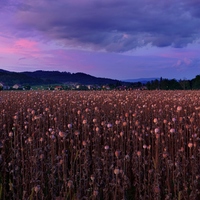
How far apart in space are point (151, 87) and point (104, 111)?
34926mm

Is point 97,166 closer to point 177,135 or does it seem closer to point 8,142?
point 177,135

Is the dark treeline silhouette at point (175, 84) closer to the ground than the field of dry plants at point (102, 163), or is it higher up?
higher up

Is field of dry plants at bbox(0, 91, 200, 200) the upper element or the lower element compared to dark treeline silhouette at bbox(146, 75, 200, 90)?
lower

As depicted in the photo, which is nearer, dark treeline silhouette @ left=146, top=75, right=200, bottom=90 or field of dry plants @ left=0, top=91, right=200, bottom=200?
field of dry plants @ left=0, top=91, right=200, bottom=200

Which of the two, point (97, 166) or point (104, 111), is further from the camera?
point (104, 111)

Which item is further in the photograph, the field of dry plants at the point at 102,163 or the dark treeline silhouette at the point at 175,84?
the dark treeline silhouette at the point at 175,84

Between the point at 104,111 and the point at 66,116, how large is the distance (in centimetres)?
125

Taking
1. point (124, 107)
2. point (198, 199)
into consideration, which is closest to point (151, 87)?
point (124, 107)

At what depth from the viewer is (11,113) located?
985cm

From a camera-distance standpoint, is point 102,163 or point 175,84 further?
point 175,84

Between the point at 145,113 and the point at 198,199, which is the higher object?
the point at 145,113

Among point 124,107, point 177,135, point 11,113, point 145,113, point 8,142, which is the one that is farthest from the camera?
point 124,107

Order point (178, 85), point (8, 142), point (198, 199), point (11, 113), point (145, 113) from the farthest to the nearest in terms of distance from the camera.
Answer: point (178, 85) < point (11, 113) < point (145, 113) < point (8, 142) < point (198, 199)

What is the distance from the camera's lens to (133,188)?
5160 millimetres
